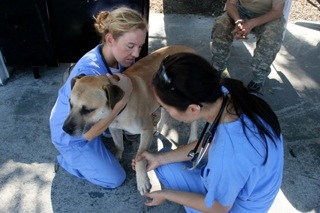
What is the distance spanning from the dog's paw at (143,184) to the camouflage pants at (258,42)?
204 centimetres

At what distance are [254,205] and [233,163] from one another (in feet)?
1.71

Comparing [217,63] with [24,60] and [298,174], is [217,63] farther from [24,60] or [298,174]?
[24,60]

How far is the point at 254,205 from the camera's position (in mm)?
2008

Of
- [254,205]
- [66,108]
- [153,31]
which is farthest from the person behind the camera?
[153,31]

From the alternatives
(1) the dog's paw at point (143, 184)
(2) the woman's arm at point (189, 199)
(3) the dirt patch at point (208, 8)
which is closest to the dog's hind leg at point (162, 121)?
(1) the dog's paw at point (143, 184)

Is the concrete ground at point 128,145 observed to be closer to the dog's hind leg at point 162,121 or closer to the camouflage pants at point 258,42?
the dog's hind leg at point 162,121

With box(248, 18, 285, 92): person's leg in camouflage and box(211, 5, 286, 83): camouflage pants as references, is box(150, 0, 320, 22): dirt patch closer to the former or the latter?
box(211, 5, 286, 83): camouflage pants

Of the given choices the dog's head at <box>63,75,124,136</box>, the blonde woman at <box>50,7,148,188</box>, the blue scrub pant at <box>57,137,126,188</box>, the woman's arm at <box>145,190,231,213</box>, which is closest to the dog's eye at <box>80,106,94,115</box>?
the dog's head at <box>63,75,124,136</box>

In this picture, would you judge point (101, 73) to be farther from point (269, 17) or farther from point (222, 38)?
point (269, 17)

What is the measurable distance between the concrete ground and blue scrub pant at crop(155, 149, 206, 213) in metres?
0.37

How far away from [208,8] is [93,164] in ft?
13.5

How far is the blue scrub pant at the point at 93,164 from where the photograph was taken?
2775 millimetres

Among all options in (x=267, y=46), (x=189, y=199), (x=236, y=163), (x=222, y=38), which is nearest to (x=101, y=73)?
(x=189, y=199)

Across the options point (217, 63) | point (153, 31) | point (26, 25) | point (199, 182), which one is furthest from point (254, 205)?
point (153, 31)
